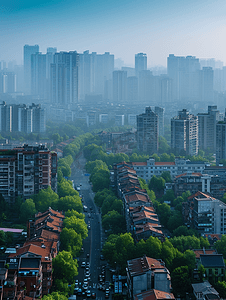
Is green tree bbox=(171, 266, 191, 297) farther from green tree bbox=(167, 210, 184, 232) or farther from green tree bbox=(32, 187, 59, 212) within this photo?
green tree bbox=(32, 187, 59, 212)

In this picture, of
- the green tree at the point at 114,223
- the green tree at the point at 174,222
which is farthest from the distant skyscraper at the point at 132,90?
the green tree at the point at 114,223

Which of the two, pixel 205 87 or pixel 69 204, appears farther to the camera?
pixel 205 87

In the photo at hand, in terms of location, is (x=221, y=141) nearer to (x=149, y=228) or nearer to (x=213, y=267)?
(x=149, y=228)

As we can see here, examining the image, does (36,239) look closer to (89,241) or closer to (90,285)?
(90,285)

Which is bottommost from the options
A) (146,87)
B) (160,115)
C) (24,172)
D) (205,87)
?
(24,172)

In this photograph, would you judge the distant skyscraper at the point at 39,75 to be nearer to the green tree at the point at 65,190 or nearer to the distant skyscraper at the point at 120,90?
the distant skyscraper at the point at 120,90

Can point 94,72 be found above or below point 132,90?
above

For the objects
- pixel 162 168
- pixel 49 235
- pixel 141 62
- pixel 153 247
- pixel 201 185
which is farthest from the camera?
pixel 141 62

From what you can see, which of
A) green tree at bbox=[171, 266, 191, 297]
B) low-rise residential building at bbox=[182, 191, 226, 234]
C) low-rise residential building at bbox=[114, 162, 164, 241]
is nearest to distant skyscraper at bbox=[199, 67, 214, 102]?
low-rise residential building at bbox=[114, 162, 164, 241]

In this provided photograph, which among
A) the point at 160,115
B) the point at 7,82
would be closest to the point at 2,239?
the point at 160,115

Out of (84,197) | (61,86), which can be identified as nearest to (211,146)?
(84,197)
